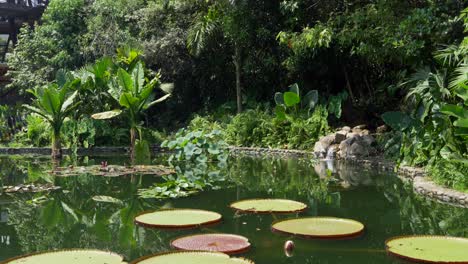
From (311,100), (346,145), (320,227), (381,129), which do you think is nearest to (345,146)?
(346,145)

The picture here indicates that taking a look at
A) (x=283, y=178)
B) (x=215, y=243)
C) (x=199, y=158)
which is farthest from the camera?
(x=199, y=158)

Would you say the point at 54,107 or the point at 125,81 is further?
the point at 54,107

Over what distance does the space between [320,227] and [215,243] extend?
3.89ft

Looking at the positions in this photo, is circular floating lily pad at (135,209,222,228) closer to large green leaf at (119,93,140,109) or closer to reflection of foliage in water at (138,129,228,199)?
reflection of foliage in water at (138,129,228,199)

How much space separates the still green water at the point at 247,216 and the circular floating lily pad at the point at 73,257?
294 millimetres

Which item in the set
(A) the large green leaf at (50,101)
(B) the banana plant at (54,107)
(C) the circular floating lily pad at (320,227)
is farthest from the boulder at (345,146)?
(A) the large green leaf at (50,101)

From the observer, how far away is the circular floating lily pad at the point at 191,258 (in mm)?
4230

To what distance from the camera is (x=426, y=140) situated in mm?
8500

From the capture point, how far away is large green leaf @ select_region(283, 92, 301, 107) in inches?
549

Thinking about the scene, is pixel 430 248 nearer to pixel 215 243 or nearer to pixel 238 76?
pixel 215 243

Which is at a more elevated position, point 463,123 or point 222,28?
point 222,28

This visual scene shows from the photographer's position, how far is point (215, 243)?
4824 mm

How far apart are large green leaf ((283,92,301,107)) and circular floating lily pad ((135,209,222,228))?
8.18 meters

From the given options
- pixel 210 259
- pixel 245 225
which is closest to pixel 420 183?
pixel 245 225
